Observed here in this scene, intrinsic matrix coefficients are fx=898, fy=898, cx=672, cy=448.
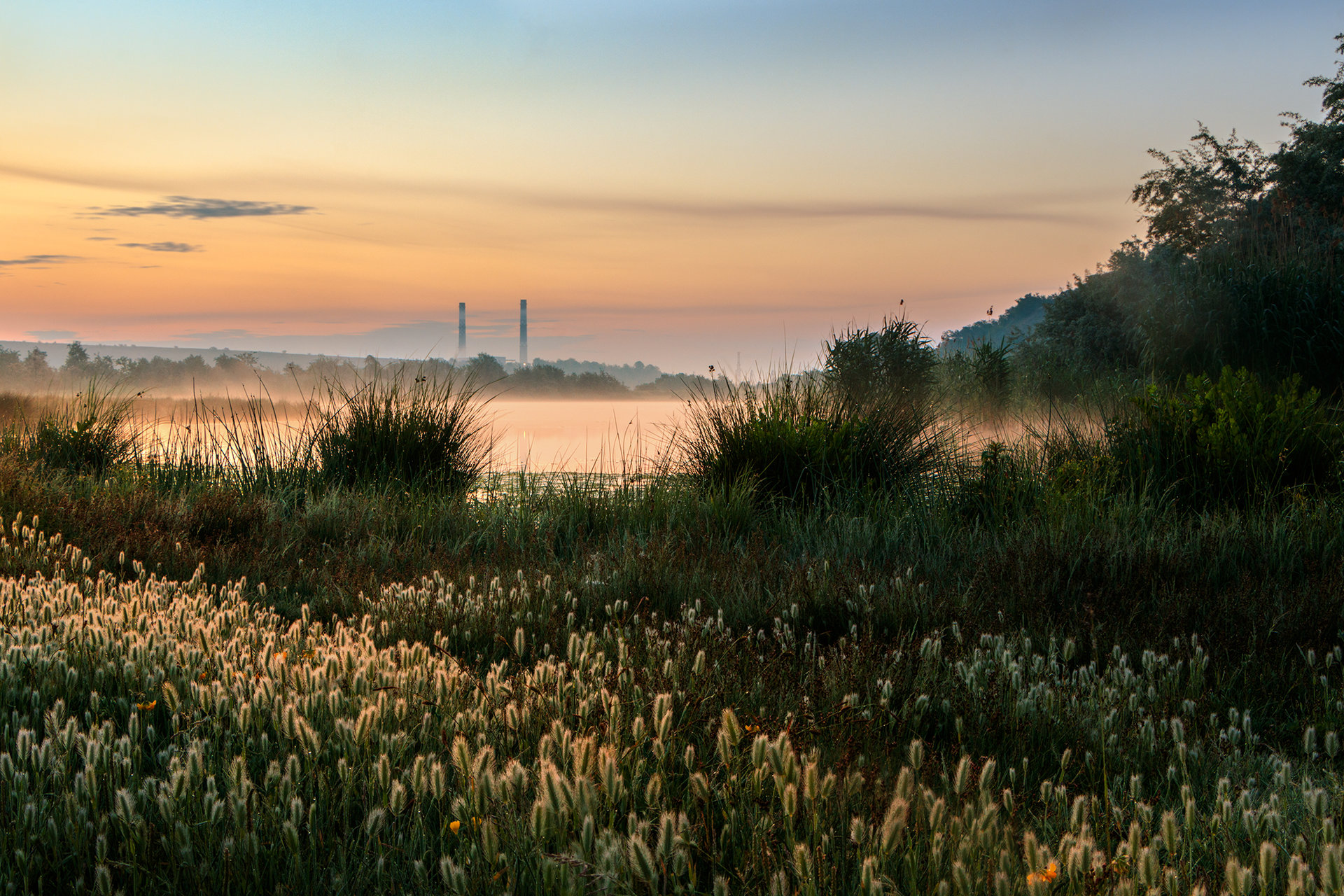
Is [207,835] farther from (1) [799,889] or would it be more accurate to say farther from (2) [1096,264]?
(2) [1096,264]

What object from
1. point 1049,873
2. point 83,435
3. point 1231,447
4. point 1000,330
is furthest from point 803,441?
point 1000,330

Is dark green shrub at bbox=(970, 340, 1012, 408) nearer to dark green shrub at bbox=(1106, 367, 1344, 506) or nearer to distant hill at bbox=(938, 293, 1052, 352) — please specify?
distant hill at bbox=(938, 293, 1052, 352)

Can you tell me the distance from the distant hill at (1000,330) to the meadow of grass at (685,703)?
43.0 ft

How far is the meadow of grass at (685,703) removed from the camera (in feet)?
6.50

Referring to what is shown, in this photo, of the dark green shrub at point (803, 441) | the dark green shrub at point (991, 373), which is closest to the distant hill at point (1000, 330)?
the dark green shrub at point (991, 373)

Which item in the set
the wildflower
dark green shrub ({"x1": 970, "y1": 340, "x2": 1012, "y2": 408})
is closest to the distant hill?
dark green shrub ({"x1": 970, "y1": 340, "x2": 1012, "y2": 408})

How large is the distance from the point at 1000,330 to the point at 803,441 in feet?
92.0

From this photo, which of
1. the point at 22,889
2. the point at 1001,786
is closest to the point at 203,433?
the point at 22,889

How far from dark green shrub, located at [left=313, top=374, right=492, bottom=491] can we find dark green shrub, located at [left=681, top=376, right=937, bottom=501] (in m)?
2.79

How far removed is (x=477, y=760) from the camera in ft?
6.37

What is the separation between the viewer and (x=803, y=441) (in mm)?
8953

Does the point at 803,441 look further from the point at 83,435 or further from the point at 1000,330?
the point at 1000,330

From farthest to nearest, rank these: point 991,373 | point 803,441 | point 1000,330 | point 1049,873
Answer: point 1000,330
point 991,373
point 803,441
point 1049,873

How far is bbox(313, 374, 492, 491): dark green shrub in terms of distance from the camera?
33.2 ft
